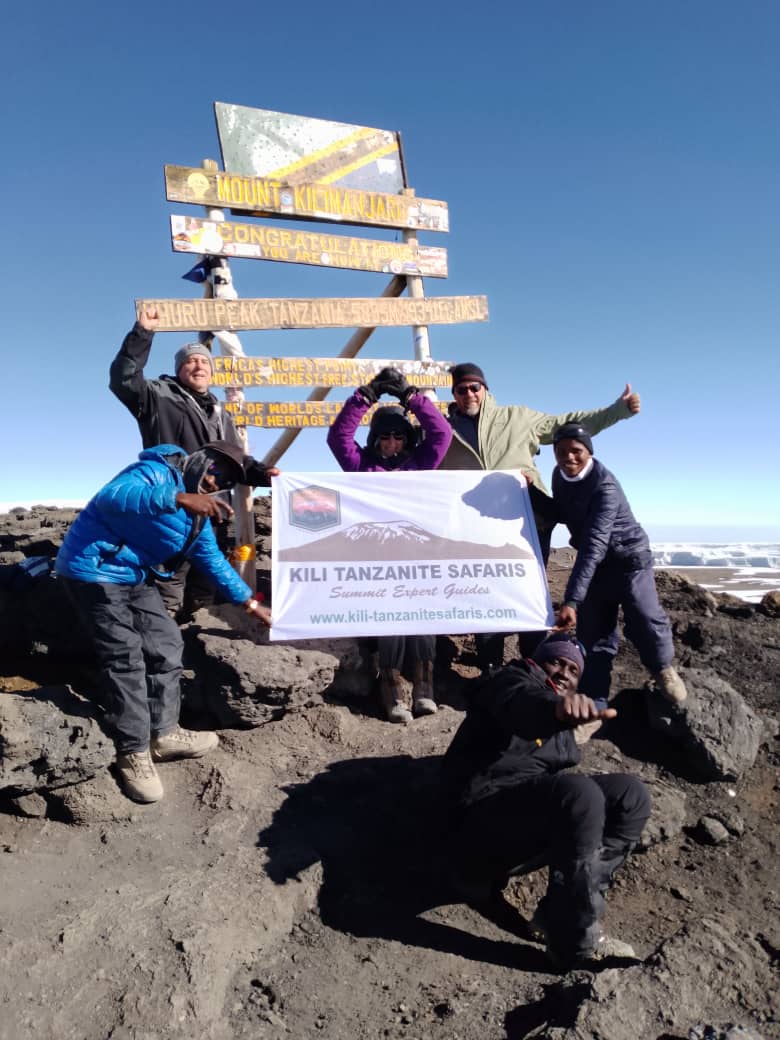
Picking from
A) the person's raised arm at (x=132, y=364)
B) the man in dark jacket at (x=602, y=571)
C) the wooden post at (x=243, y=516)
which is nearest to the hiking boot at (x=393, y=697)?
the man in dark jacket at (x=602, y=571)

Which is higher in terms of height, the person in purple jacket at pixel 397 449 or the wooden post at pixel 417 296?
the wooden post at pixel 417 296

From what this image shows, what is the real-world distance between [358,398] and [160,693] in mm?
2762

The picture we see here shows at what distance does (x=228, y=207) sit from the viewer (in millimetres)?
7121

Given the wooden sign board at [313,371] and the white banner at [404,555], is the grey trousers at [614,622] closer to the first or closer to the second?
Result: the white banner at [404,555]

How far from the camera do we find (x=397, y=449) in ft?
19.5

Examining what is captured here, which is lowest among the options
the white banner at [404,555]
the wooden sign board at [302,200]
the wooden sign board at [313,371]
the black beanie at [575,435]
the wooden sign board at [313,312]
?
the white banner at [404,555]

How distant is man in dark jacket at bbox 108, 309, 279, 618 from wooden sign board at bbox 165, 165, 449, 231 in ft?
7.52

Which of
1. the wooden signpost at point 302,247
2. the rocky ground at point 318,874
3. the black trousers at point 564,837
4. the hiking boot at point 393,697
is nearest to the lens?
the rocky ground at point 318,874

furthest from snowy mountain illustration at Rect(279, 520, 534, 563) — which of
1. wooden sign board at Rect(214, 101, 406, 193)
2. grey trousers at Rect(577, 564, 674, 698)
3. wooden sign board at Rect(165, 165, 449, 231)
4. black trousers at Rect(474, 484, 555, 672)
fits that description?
wooden sign board at Rect(214, 101, 406, 193)

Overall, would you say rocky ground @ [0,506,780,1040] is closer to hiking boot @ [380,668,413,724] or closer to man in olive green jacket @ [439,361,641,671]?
hiking boot @ [380,668,413,724]

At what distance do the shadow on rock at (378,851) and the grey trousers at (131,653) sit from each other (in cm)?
111

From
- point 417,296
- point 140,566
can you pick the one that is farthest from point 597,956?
point 417,296

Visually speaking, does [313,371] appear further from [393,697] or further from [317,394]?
[393,697]

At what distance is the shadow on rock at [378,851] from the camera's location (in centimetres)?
389
